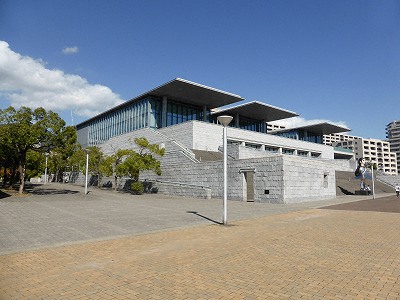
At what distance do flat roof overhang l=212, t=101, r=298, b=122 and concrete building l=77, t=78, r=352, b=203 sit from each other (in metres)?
0.18

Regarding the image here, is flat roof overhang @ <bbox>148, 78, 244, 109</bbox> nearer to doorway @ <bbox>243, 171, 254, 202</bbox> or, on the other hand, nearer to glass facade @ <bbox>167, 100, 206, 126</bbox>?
glass facade @ <bbox>167, 100, 206, 126</bbox>

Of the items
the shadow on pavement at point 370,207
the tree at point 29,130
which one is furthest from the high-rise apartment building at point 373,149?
the tree at point 29,130

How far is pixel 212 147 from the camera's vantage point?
40.8 meters

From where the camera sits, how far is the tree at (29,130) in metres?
21.7

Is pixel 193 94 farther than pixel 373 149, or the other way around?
pixel 373 149

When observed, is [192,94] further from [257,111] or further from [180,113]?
[257,111]

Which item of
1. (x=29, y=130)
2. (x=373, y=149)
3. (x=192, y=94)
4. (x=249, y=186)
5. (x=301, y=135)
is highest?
(x=373, y=149)

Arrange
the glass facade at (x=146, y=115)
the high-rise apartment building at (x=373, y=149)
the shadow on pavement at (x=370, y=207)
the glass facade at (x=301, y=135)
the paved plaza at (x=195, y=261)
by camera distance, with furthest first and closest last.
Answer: the high-rise apartment building at (x=373, y=149), the glass facade at (x=301, y=135), the glass facade at (x=146, y=115), the shadow on pavement at (x=370, y=207), the paved plaza at (x=195, y=261)

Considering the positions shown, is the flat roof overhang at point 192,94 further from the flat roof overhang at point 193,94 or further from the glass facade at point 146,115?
the glass facade at point 146,115

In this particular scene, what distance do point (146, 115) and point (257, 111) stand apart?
70.0ft

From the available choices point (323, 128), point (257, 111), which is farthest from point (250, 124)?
Result: point (323, 128)

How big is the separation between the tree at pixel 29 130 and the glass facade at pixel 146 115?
24.2 meters

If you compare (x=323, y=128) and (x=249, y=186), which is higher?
(x=323, y=128)

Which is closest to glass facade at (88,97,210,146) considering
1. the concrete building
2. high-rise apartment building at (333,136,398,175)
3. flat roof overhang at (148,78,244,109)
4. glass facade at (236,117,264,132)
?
the concrete building
